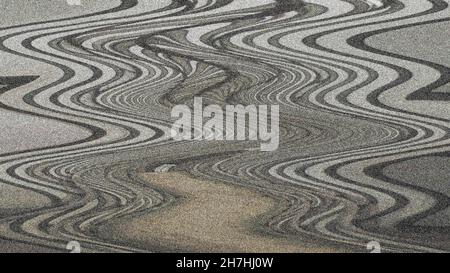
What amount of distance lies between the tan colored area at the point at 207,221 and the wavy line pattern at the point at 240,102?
0.05 meters

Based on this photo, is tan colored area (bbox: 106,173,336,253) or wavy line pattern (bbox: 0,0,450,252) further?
wavy line pattern (bbox: 0,0,450,252)

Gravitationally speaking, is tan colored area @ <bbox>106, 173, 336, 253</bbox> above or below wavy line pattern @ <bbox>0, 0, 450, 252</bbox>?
below

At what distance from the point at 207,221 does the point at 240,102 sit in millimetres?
628

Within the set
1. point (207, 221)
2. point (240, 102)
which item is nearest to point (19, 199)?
point (207, 221)

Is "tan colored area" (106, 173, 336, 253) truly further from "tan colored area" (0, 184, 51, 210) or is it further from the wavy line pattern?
"tan colored area" (0, 184, 51, 210)

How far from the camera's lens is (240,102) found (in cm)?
371

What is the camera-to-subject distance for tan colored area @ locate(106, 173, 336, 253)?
3.09 metres

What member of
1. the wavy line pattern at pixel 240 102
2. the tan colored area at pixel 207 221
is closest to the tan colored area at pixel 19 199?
the wavy line pattern at pixel 240 102

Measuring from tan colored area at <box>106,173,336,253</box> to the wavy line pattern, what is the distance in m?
0.05

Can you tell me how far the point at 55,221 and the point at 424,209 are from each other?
1061 millimetres

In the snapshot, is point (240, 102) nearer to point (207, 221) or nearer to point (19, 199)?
point (207, 221)

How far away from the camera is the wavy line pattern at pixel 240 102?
3.23 metres

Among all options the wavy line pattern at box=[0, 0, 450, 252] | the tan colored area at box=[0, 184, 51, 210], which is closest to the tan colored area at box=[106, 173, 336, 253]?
the wavy line pattern at box=[0, 0, 450, 252]
